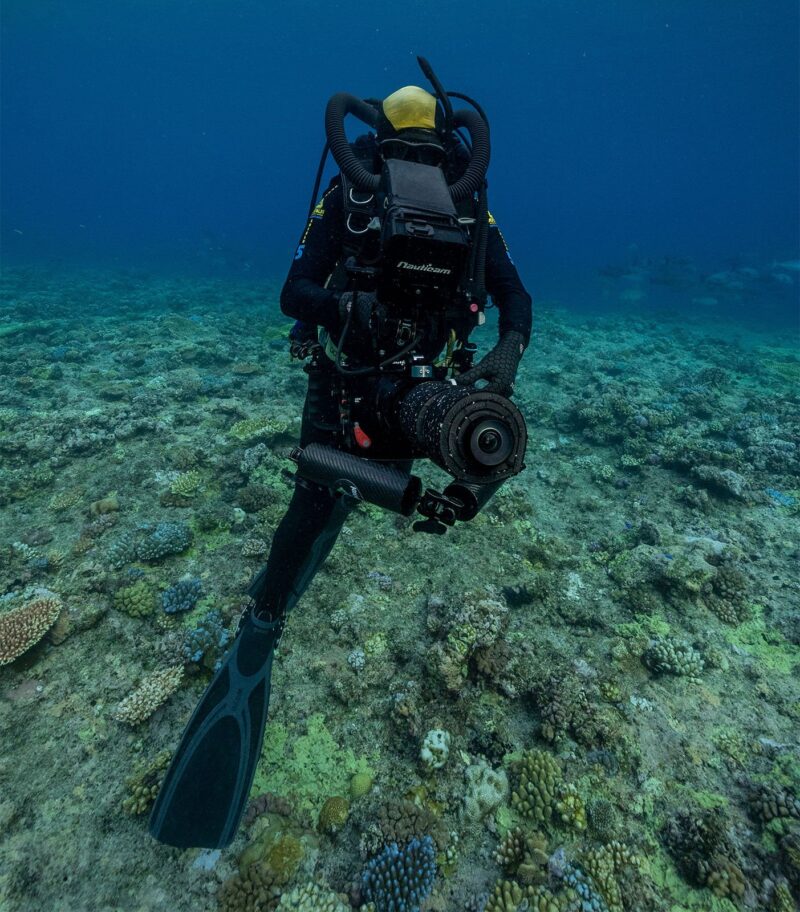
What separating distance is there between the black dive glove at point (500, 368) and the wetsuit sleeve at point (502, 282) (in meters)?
0.47

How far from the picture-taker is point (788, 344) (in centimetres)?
2214

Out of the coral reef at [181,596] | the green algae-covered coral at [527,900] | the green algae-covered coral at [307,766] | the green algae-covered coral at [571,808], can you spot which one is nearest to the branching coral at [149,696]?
the coral reef at [181,596]

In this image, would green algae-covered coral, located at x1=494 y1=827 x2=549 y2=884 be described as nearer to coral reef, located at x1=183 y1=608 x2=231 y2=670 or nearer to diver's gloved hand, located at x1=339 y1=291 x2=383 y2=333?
coral reef, located at x1=183 y1=608 x2=231 y2=670

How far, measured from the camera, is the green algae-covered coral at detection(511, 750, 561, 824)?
315 cm

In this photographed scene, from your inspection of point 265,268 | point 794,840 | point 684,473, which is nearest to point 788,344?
point 684,473

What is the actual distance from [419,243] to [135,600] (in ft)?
15.2

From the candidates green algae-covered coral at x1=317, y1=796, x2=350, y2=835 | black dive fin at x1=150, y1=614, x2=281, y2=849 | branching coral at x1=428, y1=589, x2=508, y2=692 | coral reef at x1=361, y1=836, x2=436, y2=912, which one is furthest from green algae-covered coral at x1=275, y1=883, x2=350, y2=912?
branching coral at x1=428, y1=589, x2=508, y2=692

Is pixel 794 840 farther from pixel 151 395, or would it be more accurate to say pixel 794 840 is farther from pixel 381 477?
pixel 151 395

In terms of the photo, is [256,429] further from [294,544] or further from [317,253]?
[317,253]

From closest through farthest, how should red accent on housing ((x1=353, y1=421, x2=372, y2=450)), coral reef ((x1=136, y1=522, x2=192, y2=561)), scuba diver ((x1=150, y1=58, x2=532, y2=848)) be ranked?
scuba diver ((x1=150, y1=58, x2=532, y2=848))
red accent on housing ((x1=353, y1=421, x2=372, y2=450))
coral reef ((x1=136, y1=522, x2=192, y2=561))

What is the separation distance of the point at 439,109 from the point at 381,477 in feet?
9.68

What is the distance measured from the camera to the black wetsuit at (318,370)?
3.00 meters

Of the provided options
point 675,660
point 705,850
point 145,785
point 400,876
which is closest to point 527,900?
point 400,876

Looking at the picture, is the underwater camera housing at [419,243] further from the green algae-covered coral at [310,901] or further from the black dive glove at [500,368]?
the green algae-covered coral at [310,901]
